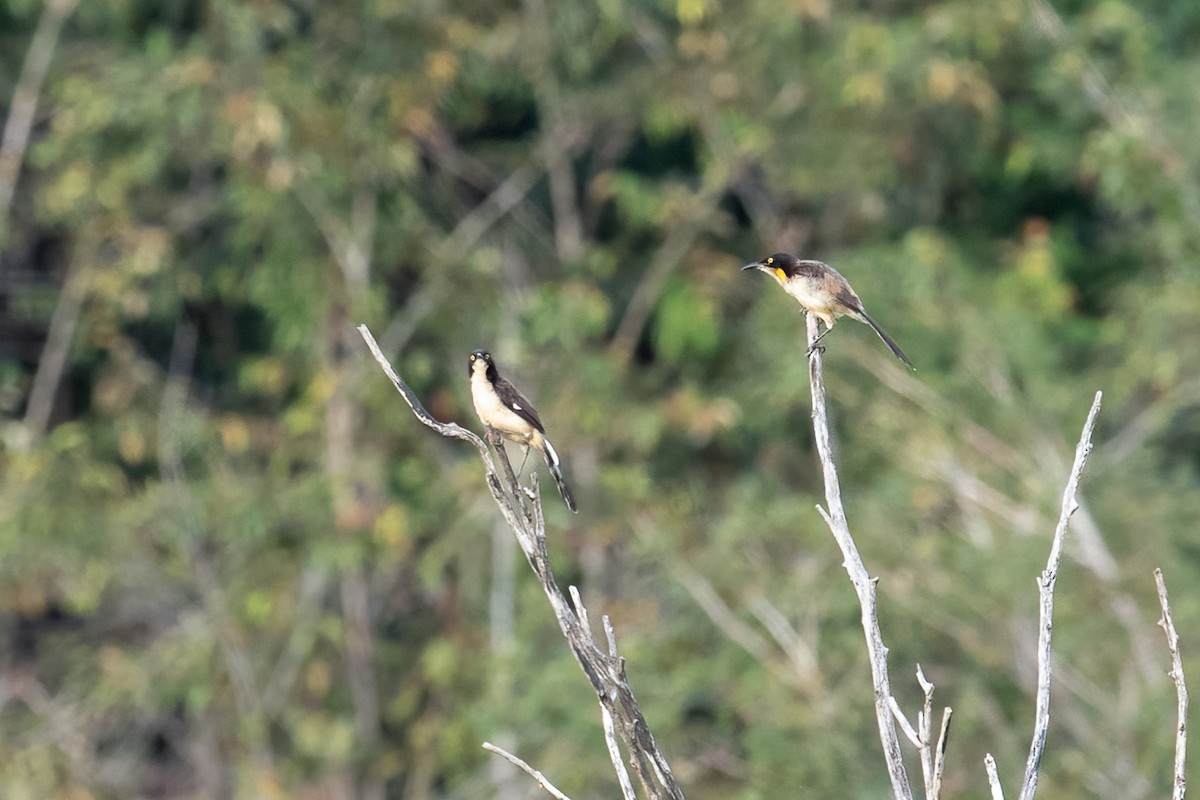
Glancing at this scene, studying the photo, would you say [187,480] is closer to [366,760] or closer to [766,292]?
[366,760]

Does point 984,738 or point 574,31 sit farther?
point 574,31

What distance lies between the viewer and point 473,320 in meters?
13.9

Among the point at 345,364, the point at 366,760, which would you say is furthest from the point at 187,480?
the point at 366,760

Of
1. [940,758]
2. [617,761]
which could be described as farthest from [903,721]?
[617,761]

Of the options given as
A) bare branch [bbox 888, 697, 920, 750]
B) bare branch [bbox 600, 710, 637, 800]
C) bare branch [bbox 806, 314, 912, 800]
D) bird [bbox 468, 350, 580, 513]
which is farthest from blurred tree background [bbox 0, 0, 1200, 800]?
bare branch [bbox 888, 697, 920, 750]

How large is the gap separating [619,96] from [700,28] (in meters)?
0.78

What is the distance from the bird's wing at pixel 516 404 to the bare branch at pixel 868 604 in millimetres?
2310

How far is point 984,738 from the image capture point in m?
10.8

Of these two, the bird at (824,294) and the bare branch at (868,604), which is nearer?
the bare branch at (868,604)

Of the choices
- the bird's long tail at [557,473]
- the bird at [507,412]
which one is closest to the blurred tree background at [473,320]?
Result: the bird at [507,412]

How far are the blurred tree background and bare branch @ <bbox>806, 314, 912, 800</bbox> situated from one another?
7715 millimetres

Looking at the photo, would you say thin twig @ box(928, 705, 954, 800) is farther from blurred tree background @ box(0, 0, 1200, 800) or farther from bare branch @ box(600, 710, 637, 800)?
blurred tree background @ box(0, 0, 1200, 800)

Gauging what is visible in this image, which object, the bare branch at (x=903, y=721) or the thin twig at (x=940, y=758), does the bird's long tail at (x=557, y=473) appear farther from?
the thin twig at (x=940, y=758)

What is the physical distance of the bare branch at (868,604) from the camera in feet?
12.1
